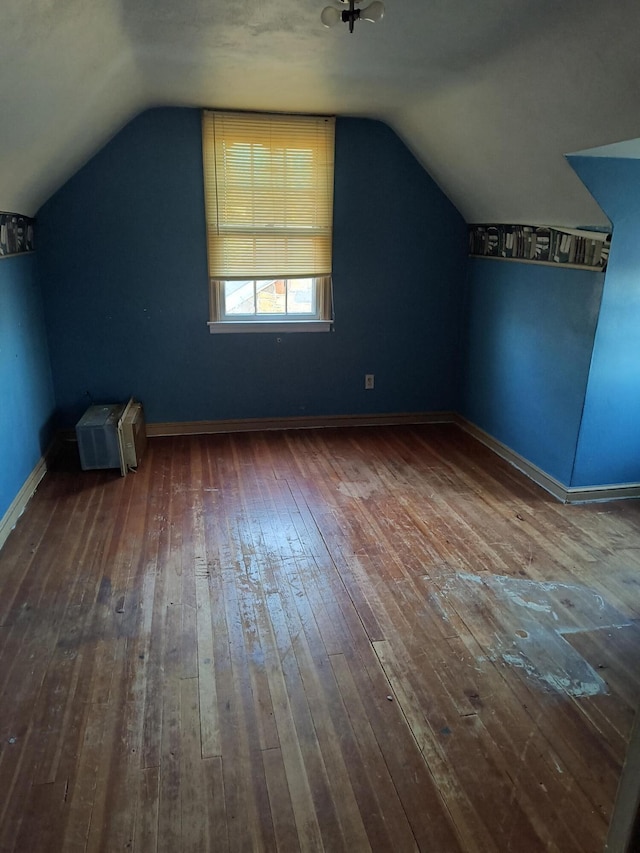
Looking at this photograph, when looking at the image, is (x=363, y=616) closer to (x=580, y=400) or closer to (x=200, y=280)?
(x=580, y=400)

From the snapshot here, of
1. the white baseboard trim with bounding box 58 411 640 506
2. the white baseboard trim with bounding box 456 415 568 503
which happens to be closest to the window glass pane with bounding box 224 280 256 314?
the white baseboard trim with bounding box 58 411 640 506

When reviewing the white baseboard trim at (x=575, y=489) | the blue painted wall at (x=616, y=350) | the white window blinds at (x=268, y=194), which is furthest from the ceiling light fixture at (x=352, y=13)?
the white baseboard trim at (x=575, y=489)

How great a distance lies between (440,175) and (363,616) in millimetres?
3239

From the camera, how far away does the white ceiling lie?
198 centimetres

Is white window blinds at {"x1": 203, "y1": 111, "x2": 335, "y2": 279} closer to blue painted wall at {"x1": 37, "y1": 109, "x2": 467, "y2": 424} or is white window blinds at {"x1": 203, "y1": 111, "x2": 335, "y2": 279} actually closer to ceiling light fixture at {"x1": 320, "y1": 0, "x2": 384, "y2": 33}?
blue painted wall at {"x1": 37, "y1": 109, "x2": 467, "y2": 424}

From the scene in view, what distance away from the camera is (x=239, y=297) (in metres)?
4.34


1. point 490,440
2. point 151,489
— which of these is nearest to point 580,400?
point 490,440

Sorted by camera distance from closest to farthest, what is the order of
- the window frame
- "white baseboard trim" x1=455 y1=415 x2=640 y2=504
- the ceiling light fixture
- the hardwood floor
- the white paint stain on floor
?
the hardwood floor < the ceiling light fixture < the white paint stain on floor < "white baseboard trim" x1=455 y1=415 x2=640 y2=504 < the window frame

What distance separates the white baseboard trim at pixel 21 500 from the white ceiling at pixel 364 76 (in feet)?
5.14

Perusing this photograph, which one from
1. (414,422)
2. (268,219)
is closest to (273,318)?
(268,219)

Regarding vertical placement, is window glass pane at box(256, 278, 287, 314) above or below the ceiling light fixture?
below

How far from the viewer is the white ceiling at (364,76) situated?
1.98 metres

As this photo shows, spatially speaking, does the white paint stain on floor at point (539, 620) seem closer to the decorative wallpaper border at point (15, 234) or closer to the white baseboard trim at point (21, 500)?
the white baseboard trim at point (21, 500)

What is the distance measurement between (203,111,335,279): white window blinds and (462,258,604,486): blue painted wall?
1.32 meters
